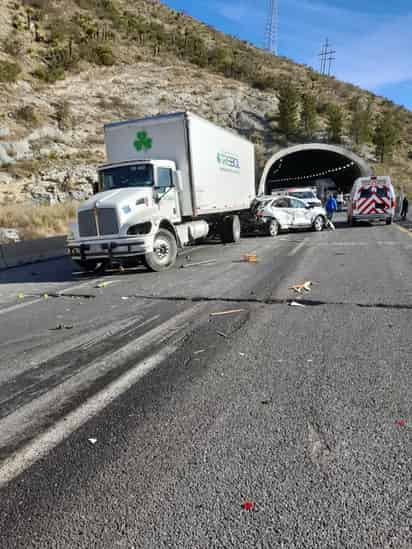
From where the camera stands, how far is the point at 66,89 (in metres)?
41.1

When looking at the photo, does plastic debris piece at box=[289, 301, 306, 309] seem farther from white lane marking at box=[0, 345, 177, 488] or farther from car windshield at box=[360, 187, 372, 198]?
car windshield at box=[360, 187, 372, 198]

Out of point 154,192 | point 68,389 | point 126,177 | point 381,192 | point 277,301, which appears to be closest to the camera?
point 68,389

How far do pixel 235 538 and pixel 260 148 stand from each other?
43.3m

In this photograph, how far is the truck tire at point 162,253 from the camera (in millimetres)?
9156

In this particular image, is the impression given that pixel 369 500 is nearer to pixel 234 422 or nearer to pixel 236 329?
pixel 234 422

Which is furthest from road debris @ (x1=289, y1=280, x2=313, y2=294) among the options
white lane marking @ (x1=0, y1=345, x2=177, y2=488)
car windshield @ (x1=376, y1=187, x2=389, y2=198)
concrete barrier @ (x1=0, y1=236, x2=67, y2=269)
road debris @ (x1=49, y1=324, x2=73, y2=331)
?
→ car windshield @ (x1=376, y1=187, x2=389, y2=198)

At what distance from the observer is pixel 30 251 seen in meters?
13.8

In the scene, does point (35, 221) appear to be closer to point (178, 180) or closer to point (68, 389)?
point (178, 180)

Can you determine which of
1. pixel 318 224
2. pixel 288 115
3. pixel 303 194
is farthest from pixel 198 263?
pixel 288 115

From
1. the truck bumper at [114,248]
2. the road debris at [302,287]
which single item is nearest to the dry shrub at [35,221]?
the truck bumper at [114,248]

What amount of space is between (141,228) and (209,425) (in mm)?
6843

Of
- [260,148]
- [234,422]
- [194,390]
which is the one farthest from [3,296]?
[260,148]

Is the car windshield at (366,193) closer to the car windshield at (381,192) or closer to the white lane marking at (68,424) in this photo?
the car windshield at (381,192)

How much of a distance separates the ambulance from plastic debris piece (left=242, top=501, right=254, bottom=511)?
18.7 metres
